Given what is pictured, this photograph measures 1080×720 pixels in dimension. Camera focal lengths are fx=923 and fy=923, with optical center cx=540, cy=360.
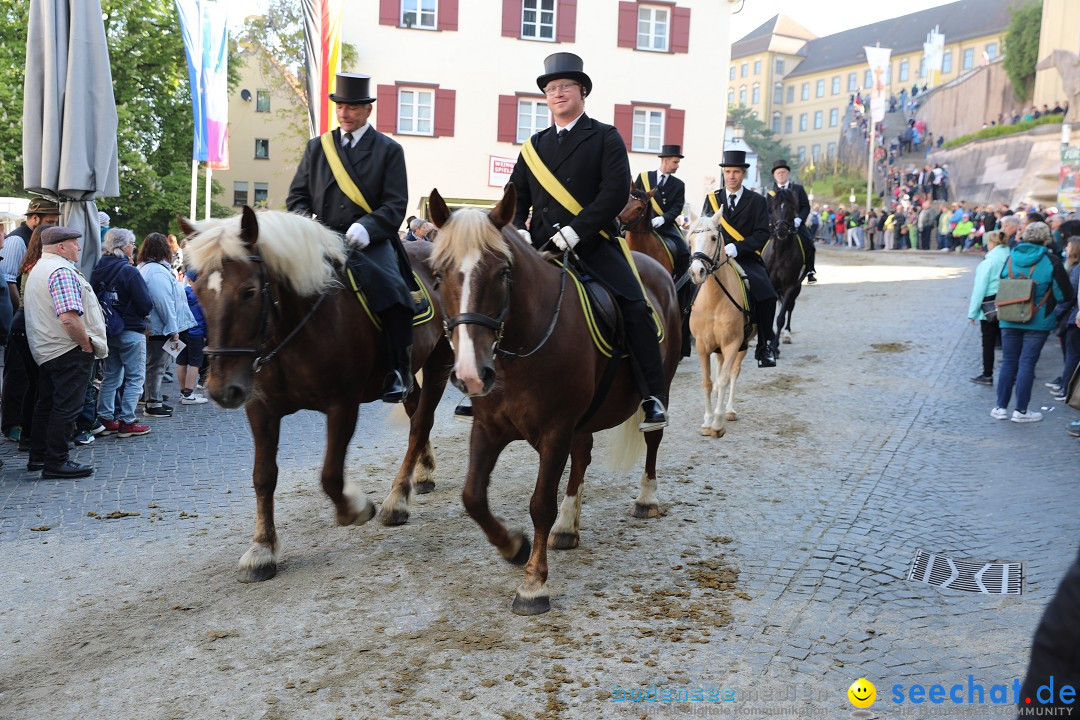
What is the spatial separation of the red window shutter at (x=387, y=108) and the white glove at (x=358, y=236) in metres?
25.8

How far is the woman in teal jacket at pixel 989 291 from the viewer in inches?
469

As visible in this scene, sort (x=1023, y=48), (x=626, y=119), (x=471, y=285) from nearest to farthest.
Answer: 1. (x=471, y=285)
2. (x=626, y=119)
3. (x=1023, y=48)

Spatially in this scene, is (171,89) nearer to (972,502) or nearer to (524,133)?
(524,133)

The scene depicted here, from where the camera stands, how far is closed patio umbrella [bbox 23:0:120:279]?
855 centimetres

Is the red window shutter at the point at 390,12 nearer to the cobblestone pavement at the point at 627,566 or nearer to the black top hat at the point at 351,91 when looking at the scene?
the cobblestone pavement at the point at 627,566

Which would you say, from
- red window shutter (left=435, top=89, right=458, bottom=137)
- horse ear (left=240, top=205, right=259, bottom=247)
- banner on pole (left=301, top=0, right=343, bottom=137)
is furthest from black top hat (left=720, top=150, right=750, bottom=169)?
red window shutter (left=435, top=89, right=458, bottom=137)

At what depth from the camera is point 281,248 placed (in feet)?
16.7

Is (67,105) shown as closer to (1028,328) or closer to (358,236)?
(358,236)

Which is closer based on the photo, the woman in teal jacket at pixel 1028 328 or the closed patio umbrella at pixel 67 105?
the closed patio umbrella at pixel 67 105

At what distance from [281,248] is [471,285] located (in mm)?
1383

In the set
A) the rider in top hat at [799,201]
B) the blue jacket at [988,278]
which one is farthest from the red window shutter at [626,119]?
the blue jacket at [988,278]

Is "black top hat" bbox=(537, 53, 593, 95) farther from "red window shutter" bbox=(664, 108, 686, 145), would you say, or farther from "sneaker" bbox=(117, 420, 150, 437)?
"red window shutter" bbox=(664, 108, 686, 145)

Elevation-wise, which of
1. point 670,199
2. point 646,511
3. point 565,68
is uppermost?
point 565,68

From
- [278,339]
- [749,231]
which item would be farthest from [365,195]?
[749,231]
